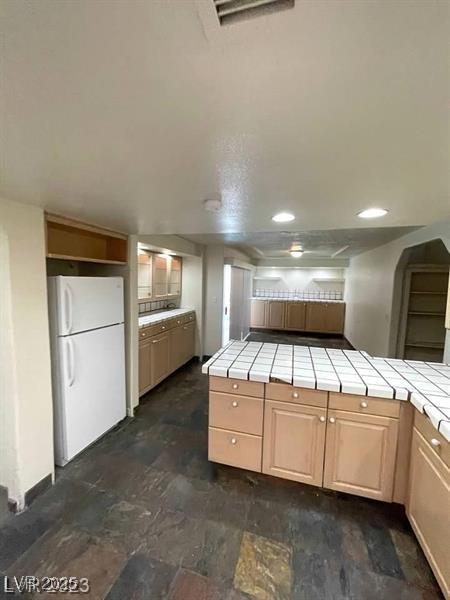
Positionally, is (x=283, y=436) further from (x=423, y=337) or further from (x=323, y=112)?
(x=423, y=337)

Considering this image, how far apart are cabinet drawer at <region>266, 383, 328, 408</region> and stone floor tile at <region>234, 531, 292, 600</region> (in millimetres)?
821

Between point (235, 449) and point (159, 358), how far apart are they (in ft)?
6.41

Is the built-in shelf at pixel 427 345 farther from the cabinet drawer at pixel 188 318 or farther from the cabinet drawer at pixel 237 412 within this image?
the cabinet drawer at pixel 188 318

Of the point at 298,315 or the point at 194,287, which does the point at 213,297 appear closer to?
the point at 194,287

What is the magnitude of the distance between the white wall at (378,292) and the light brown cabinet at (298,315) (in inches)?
38.8

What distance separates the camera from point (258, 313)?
8148mm

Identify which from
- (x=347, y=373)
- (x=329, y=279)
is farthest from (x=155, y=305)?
(x=329, y=279)

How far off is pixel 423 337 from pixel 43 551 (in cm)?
466

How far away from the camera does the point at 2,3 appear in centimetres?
46

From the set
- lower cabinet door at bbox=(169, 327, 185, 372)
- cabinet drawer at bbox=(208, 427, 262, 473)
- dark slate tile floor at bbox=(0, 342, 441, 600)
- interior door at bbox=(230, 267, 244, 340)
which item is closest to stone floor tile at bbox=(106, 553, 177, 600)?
dark slate tile floor at bbox=(0, 342, 441, 600)

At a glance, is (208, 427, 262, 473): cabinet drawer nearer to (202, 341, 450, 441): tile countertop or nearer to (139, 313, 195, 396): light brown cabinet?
(202, 341, 450, 441): tile countertop

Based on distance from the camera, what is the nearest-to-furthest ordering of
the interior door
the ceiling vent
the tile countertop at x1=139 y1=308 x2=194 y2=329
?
the ceiling vent, the tile countertop at x1=139 y1=308 x2=194 y2=329, the interior door

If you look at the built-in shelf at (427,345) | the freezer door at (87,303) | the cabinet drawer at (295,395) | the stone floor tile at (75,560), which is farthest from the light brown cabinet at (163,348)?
the built-in shelf at (427,345)

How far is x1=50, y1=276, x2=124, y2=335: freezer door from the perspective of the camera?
2.09 metres
